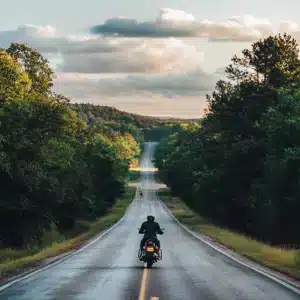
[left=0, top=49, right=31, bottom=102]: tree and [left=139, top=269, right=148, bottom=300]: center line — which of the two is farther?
[left=0, top=49, right=31, bottom=102]: tree

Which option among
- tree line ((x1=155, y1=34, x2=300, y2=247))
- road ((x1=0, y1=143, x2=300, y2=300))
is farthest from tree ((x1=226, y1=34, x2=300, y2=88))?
road ((x1=0, y1=143, x2=300, y2=300))

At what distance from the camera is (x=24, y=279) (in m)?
19.6

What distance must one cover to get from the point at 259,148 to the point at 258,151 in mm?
537

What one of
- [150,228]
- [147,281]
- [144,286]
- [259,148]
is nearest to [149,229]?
[150,228]

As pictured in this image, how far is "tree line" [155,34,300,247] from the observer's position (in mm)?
47656

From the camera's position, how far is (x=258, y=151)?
56.6 metres

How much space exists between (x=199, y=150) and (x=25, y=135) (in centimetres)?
2603

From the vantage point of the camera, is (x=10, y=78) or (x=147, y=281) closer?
(x=147, y=281)

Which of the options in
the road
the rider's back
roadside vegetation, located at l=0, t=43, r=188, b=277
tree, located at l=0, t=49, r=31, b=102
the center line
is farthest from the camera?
tree, located at l=0, t=49, r=31, b=102

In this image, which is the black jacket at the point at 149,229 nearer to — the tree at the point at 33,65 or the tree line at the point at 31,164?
the tree line at the point at 31,164

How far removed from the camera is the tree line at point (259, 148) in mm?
47656

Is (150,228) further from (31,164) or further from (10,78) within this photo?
(10,78)

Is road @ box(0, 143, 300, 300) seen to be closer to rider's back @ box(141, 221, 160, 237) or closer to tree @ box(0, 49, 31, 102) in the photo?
rider's back @ box(141, 221, 160, 237)

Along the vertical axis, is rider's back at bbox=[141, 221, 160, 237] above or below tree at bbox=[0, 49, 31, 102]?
below
